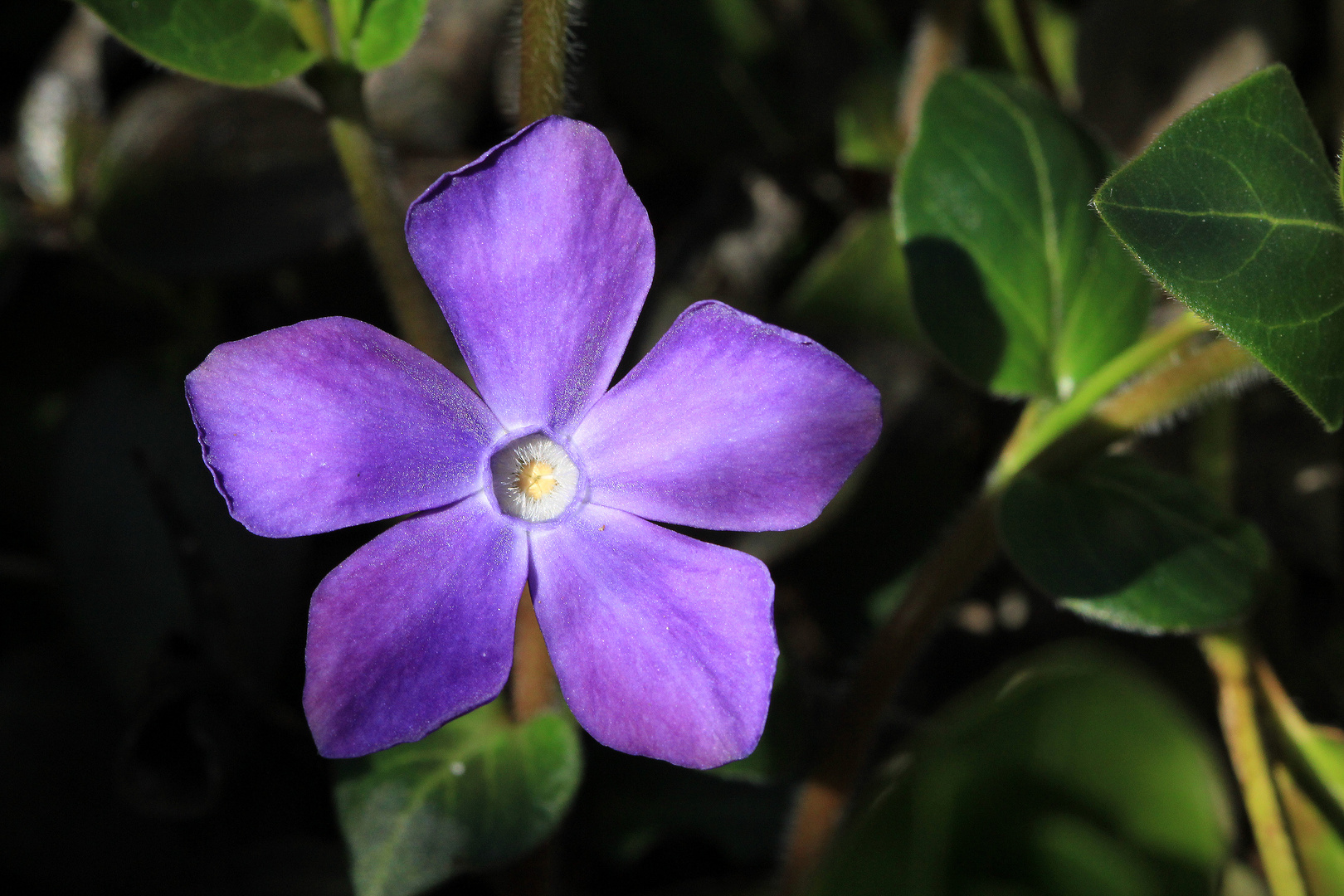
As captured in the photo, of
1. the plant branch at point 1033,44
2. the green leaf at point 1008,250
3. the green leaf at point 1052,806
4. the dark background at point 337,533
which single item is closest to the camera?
the green leaf at point 1052,806

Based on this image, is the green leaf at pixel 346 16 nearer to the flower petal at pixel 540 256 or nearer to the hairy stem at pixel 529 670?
the flower petal at pixel 540 256

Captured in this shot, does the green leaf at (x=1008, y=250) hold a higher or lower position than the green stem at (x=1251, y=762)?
higher

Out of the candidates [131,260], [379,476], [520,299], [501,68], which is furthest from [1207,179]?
[131,260]

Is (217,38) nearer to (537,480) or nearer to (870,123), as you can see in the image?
(537,480)

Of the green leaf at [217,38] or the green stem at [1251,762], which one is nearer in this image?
the green leaf at [217,38]

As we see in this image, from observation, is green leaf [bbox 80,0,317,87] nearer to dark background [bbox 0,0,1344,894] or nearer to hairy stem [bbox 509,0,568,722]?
hairy stem [bbox 509,0,568,722]

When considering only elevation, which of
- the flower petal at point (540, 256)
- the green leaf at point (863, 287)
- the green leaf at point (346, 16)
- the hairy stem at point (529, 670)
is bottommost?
the hairy stem at point (529, 670)

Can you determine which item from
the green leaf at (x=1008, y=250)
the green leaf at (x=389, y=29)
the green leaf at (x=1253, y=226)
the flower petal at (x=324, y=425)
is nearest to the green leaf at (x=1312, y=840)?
the green leaf at (x=1008, y=250)

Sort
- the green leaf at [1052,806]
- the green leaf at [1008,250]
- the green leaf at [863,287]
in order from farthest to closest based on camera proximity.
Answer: the green leaf at [863,287], the green leaf at [1008,250], the green leaf at [1052,806]

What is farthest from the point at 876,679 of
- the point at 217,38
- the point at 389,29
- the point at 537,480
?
the point at 217,38
